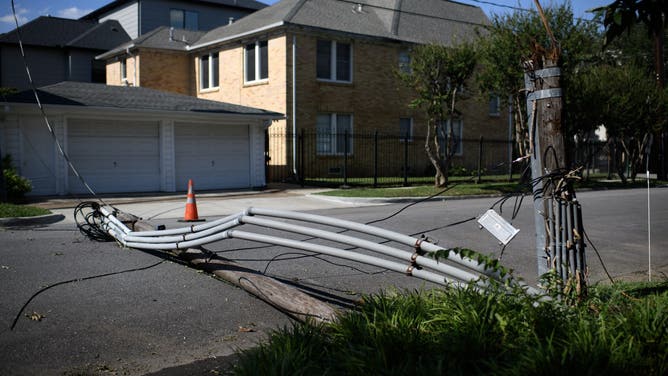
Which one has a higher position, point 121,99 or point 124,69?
point 124,69

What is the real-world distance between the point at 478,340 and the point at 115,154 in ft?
62.5

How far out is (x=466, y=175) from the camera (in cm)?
3238

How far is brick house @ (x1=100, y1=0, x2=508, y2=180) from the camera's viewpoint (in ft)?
86.8

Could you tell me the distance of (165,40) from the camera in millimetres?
32156

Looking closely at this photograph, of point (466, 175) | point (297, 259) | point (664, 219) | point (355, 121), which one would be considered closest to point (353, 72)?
point (355, 121)

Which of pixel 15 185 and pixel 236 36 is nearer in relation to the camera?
pixel 15 185

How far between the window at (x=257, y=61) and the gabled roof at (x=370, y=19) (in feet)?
2.42

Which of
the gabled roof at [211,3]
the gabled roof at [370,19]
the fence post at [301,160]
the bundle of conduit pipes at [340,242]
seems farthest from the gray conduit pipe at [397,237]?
the gabled roof at [211,3]

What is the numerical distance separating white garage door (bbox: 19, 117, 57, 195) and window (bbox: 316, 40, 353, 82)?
37.6 ft

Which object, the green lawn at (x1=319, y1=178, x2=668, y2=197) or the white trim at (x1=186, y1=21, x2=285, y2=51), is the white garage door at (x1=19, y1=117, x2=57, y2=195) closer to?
the green lawn at (x1=319, y1=178, x2=668, y2=197)

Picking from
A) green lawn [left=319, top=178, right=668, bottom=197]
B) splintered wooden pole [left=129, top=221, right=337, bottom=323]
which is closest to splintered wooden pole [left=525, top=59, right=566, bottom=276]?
splintered wooden pole [left=129, top=221, right=337, bottom=323]

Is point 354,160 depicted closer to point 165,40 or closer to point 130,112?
point 130,112

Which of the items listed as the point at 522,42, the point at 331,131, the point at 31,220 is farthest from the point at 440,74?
the point at 31,220

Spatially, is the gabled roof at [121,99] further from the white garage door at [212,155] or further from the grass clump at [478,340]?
the grass clump at [478,340]
